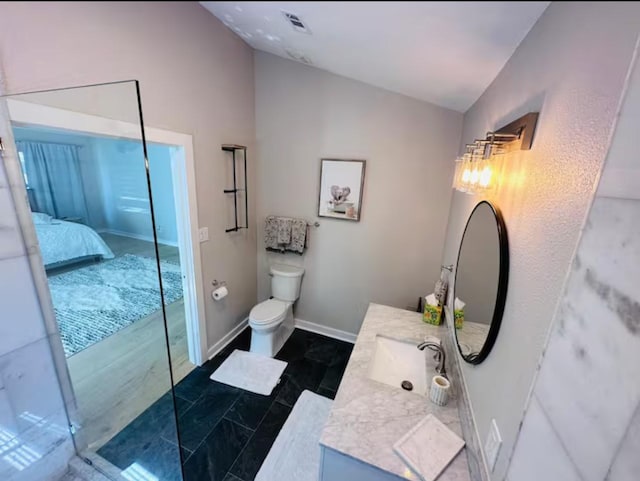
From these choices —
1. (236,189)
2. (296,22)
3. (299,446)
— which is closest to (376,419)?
(299,446)

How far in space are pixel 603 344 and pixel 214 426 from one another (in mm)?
2108

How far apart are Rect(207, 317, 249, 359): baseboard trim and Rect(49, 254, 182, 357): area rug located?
2.43 ft

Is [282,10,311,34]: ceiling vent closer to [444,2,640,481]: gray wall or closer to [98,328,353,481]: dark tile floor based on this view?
[444,2,640,481]: gray wall

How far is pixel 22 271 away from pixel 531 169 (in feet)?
6.58

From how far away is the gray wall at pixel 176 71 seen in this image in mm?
384

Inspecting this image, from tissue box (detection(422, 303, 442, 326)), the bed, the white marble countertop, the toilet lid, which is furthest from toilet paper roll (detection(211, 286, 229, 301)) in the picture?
tissue box (detection(422, 303, 442, 326))

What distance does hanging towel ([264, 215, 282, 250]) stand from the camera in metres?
2.62

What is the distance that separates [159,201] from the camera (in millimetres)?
4090

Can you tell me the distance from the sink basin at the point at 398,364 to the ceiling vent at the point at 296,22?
4.92ft

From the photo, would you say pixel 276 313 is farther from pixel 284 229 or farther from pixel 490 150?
pixel 490 150

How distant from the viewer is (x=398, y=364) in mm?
1638

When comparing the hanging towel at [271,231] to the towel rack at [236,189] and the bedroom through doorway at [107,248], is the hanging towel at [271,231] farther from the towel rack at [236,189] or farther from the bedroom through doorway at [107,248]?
the bedroom through doorway at [107,248]

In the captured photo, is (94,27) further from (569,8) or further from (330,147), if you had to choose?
(330,147)

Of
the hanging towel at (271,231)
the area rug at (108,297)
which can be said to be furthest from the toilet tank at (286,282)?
the area rug at (108,297)
